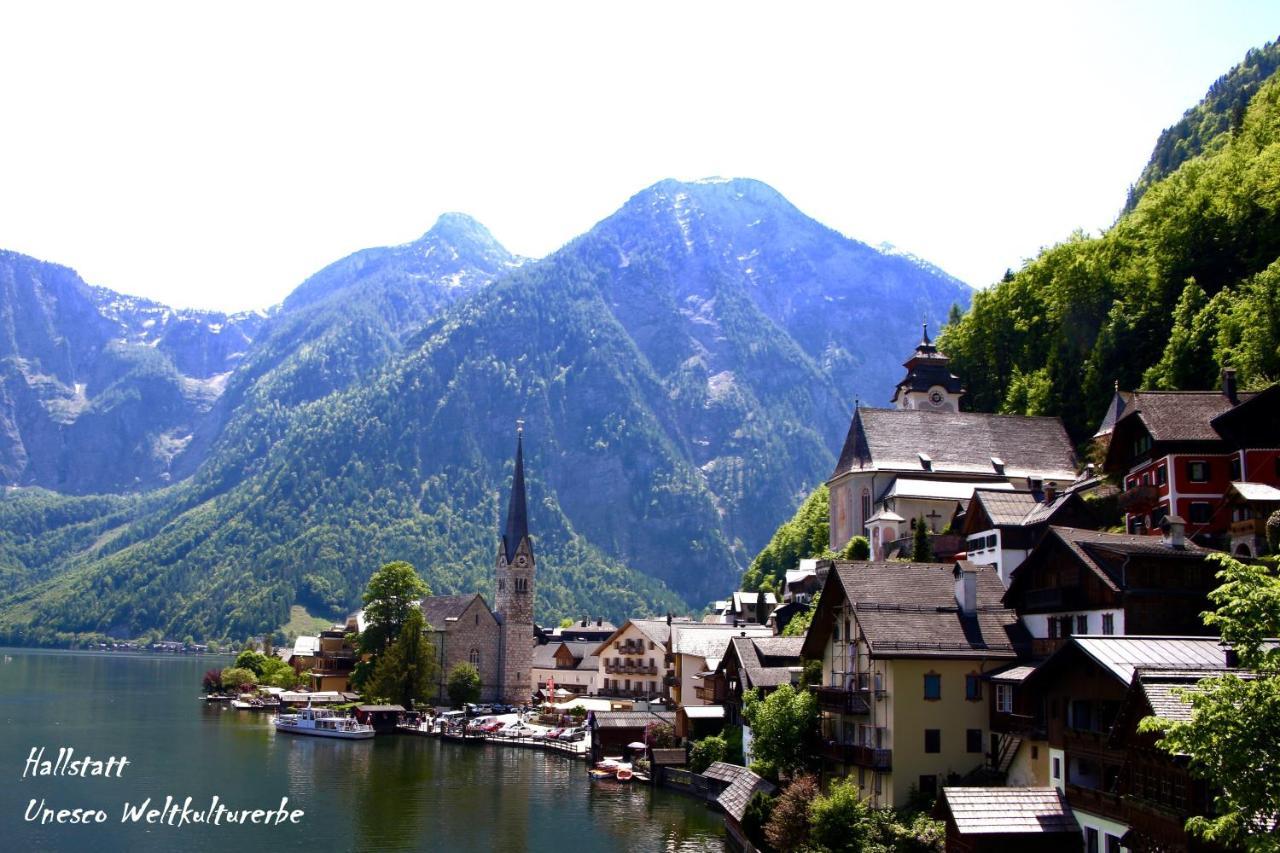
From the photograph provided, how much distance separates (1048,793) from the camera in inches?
1441

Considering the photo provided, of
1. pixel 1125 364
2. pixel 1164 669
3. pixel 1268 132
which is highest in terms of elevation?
pixel 1268 132

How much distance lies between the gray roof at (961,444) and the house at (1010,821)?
5137 cm

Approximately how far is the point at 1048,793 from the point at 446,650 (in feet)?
332

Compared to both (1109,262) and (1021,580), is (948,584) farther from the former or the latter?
(1109,262)

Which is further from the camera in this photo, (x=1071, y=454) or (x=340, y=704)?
(x=340, y=704)

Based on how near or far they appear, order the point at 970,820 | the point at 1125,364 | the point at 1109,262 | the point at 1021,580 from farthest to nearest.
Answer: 1. the point at 1109,262
2. the point at 1125,364
3. the point at 1021,580
4. the point at 970,820

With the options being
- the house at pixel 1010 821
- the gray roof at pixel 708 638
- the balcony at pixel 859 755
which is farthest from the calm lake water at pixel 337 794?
the house at pixel 1010 821

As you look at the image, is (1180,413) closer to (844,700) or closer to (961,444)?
(844,700)

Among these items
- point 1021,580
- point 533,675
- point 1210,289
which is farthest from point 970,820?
point 533,675

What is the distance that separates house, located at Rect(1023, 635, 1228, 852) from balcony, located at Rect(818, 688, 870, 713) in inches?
332

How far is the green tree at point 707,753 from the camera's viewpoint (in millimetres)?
70375

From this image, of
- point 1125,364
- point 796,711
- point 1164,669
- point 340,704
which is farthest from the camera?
point 340,704

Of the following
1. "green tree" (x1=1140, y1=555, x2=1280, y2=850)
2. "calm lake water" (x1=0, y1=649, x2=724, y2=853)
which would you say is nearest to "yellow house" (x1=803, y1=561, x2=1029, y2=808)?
"calm lake water" (x1=0, y1=649, x2=724, y2=853)

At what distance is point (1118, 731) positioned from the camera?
31.0 m
